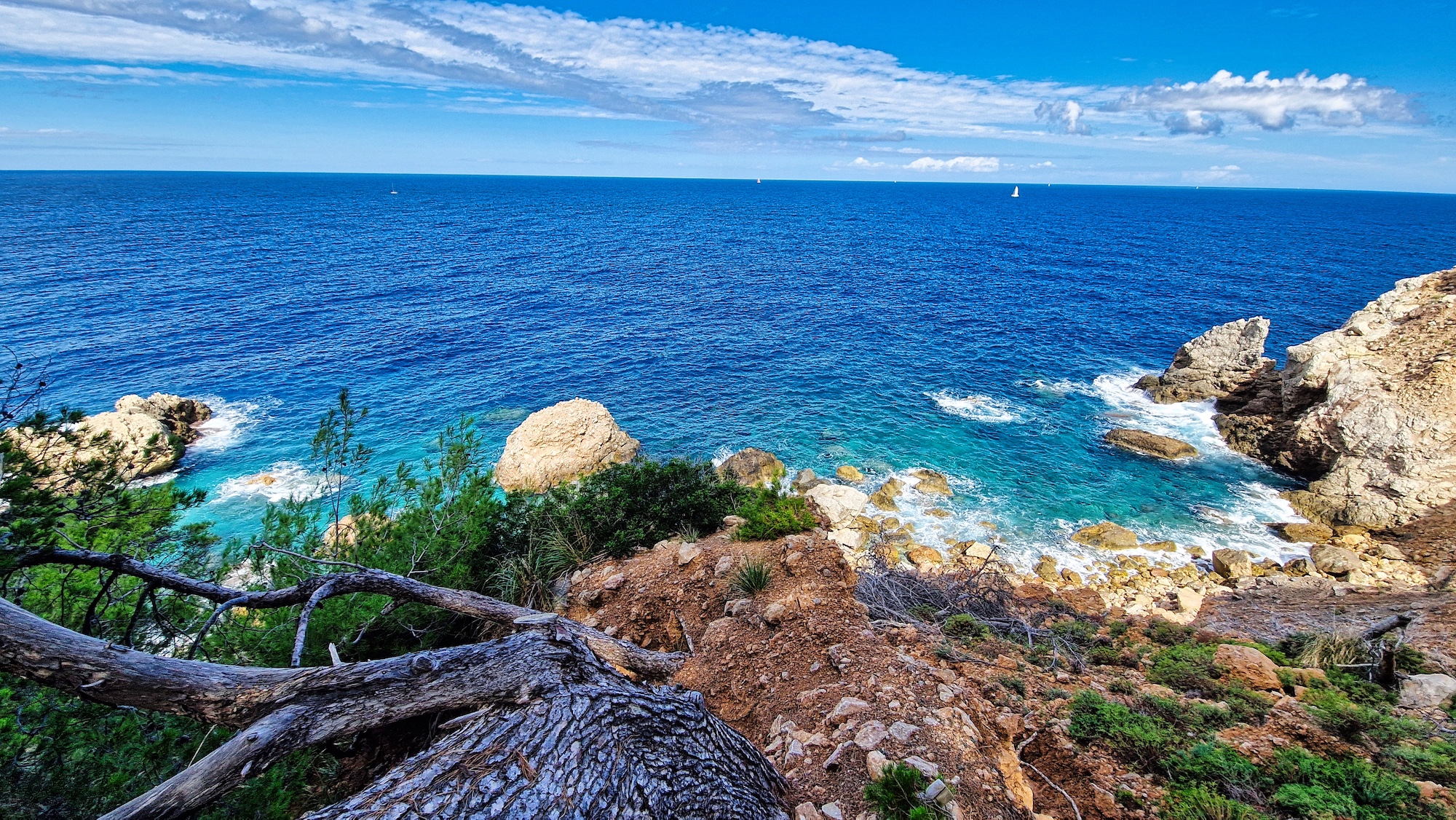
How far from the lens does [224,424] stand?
28.0 m

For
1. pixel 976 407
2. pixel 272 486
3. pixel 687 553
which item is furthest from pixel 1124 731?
pixel 272 486

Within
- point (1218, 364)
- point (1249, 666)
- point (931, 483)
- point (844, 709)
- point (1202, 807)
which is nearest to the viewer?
point (1202, 807)

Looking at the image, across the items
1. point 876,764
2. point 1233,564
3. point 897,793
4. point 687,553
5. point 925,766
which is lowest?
point 1233,564

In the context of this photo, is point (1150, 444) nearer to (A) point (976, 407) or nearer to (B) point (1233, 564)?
(A) point (976, 407)

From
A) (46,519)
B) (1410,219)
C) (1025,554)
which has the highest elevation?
(1410,219)

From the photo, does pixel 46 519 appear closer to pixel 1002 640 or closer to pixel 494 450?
pixel 1002 640

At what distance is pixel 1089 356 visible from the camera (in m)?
39.1

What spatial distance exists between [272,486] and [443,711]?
25.2m

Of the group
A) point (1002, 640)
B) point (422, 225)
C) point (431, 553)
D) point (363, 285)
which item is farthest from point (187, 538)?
point (422, 225)

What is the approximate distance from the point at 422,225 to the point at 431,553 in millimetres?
102931

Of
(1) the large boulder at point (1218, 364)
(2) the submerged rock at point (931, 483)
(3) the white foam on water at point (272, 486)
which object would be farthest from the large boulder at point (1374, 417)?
(3) the white foam on water at point (272, 486)

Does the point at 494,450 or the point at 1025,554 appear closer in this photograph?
the point at 1025,554

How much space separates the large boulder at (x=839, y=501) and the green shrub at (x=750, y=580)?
12.3 meters

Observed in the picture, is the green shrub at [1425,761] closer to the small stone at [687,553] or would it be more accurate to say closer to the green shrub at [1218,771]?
the green shrub at [1218,771]
